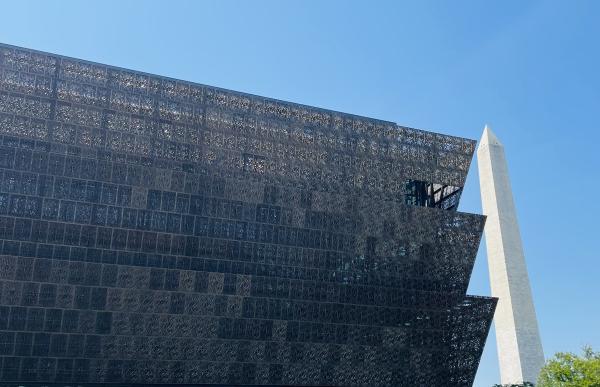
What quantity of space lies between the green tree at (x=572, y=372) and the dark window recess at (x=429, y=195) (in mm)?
18205

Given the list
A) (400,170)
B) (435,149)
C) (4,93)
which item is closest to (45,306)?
(4,93)

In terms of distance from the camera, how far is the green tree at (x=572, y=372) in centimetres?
4581

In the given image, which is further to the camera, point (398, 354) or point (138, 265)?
point (398, 354)

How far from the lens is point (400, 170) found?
60.0 metres

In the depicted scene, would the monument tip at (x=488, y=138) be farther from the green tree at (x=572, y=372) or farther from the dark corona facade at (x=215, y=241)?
the green tree at (x=572, y=372)

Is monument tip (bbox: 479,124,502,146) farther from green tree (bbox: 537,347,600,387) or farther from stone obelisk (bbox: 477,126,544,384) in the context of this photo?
green tree (bbox: 537,347,600,387)

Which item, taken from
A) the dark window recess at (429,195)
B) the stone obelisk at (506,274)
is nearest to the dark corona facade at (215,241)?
the dark window recess at (429,195)

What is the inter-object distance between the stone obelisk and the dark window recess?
6490 millimetres

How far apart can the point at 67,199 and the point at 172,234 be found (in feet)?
26.2

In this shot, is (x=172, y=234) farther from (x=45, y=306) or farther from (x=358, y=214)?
(x=358, y=214)

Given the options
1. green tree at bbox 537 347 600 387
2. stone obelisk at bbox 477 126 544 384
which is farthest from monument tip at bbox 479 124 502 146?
green tree at bbox 537 347 600 387

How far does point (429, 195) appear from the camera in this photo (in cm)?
6412

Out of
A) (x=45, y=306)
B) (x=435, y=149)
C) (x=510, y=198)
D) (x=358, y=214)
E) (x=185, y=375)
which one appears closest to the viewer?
(x=45, y=306)

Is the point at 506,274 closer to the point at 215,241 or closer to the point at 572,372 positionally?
the point at 572,372
